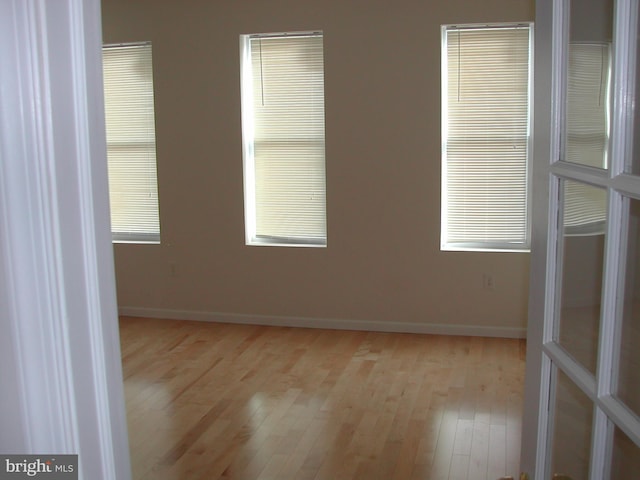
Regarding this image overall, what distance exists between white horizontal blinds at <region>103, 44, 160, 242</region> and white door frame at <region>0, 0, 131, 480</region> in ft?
16.5

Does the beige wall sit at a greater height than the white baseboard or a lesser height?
greater

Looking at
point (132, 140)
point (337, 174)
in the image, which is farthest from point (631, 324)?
point (132, 140)

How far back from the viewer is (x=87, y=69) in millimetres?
974

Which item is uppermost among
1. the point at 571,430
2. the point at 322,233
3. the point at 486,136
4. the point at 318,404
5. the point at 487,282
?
the point at 486,136

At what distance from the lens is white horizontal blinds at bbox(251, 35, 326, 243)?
17.9 ft

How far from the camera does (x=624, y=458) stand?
1089mm

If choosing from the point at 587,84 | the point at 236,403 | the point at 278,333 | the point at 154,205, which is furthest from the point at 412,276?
the point at 587,84

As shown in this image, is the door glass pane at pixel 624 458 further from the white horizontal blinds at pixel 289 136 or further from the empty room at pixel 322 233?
the white horizontal blinds at pixel 289 136

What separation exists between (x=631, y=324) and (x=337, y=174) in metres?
4.39

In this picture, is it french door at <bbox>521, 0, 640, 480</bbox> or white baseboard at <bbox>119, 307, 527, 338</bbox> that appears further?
white baseboard at <bbox>119, 307, 527, 338</bbox>

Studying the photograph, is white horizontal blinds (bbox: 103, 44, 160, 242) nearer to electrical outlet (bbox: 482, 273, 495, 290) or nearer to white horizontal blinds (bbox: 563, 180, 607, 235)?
electrical outlet (bbox: 482, 273, 495, 290)

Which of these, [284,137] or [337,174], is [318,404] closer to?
[337,174]

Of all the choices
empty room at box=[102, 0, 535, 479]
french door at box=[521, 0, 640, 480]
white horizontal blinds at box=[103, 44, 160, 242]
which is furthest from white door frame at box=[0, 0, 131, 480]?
white horizontal blinds at box=[103, 44, 160, 242]

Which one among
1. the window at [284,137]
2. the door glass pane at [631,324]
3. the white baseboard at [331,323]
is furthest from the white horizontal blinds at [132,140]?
the door glass pane at [631,324]
